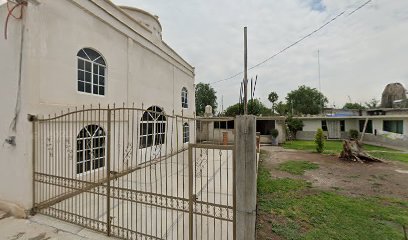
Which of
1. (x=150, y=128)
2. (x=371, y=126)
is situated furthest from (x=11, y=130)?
(x=371, y=126)

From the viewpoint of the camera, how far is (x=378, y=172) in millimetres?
9422

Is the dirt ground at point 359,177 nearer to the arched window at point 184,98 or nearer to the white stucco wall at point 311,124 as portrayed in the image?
the arched window at point 184,98

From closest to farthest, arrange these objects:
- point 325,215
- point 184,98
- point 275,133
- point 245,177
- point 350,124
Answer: point 245,177, point 325,215, point 184,98, point 275,133, point 350,124

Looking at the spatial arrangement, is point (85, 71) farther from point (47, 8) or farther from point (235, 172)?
point (235, 172)

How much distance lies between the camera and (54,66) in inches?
213

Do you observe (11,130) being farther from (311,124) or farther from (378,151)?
(311,124)

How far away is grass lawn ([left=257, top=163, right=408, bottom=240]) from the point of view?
420cm

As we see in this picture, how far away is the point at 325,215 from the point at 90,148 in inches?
270

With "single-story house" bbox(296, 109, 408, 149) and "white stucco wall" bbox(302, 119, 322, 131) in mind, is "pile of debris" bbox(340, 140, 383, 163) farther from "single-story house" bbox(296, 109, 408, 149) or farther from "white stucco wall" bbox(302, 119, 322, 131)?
"white stucco wall" bbox(302, 119, 322, 131)

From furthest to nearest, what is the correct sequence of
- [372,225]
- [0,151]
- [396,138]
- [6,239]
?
[396,138]
[0,151]
[372,225]
[6,239]

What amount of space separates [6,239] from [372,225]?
7.29 meters

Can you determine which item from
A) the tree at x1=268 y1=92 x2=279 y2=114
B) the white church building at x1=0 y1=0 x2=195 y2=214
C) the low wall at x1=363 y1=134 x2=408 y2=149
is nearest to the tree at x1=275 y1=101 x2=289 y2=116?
the tree at x1=268 y1=92 x2=279 y2=114

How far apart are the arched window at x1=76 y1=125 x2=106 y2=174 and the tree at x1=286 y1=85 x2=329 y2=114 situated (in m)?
40.0

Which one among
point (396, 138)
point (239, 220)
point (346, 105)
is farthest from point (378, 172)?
point (346, 105)
